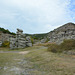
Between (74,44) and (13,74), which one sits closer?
(13,74)

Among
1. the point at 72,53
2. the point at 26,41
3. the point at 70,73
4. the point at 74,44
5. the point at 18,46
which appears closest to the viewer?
the point at 70,73

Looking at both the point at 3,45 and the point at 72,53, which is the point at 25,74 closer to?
the point at 72,53

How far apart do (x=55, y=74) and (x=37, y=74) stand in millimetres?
1146

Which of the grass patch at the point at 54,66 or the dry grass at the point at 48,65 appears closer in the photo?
the grass patch at the point at 54,66

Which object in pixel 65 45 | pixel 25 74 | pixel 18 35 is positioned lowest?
pixel 25 74

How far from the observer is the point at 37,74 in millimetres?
4902

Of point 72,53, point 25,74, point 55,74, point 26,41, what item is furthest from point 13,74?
point 26,41

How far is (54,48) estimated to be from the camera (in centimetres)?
1280

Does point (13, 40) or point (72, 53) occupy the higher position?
point (13, 40)

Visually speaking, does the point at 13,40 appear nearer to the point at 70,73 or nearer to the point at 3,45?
the point at 3,45

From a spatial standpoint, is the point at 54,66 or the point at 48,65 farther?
the point at 48,65

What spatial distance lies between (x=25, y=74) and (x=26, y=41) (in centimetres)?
2192

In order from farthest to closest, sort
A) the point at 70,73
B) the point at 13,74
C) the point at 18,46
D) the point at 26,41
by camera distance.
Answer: the point at 26,41
the point at 18,46
the point at 13,74
the point at 70,73

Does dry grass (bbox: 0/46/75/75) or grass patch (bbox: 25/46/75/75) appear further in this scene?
→ dry grass (bbox: 0/46/75/75)
